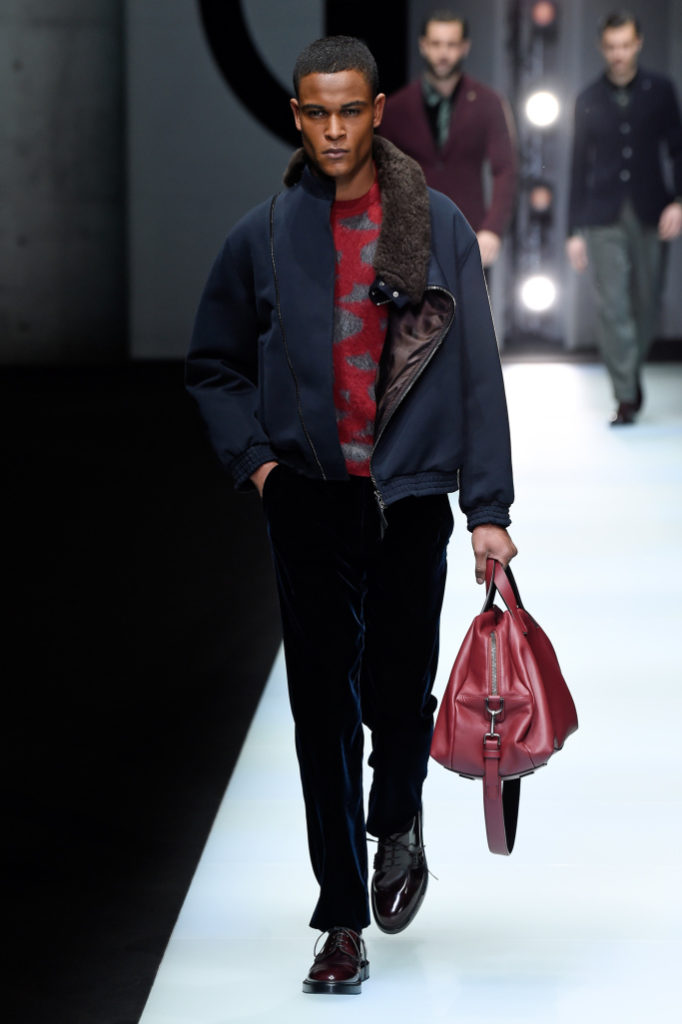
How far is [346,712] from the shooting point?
2.11 metres

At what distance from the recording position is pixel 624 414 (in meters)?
6.75

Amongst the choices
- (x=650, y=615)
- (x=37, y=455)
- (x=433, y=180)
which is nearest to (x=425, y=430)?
(x=650, y=615)

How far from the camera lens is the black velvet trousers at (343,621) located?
2.06 m

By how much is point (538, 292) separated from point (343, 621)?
31.1ft

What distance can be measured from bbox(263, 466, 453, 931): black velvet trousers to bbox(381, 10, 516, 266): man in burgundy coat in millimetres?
3305

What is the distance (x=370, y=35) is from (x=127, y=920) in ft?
29.8

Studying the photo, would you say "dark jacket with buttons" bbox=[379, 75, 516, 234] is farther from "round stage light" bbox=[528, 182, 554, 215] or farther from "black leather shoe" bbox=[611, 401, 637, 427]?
"round stage light" bbox=[528, 182, 554, 215]

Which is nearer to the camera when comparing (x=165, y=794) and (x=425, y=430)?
(x=425, y=430)

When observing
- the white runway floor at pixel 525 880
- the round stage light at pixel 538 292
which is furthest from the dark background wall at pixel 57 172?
the white runway floor at pixel 525 880

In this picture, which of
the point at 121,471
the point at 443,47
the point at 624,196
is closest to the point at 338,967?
the point at 443,47

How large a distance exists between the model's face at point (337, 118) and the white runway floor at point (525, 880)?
110 centimetres

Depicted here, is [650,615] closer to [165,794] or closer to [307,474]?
[165,794]

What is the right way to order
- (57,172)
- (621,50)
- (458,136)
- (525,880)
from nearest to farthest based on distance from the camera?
(525,880)
(458,136)
(621,50)
(57,172)

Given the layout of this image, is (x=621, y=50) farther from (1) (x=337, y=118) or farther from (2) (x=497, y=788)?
(2) (x=497, y=788)
